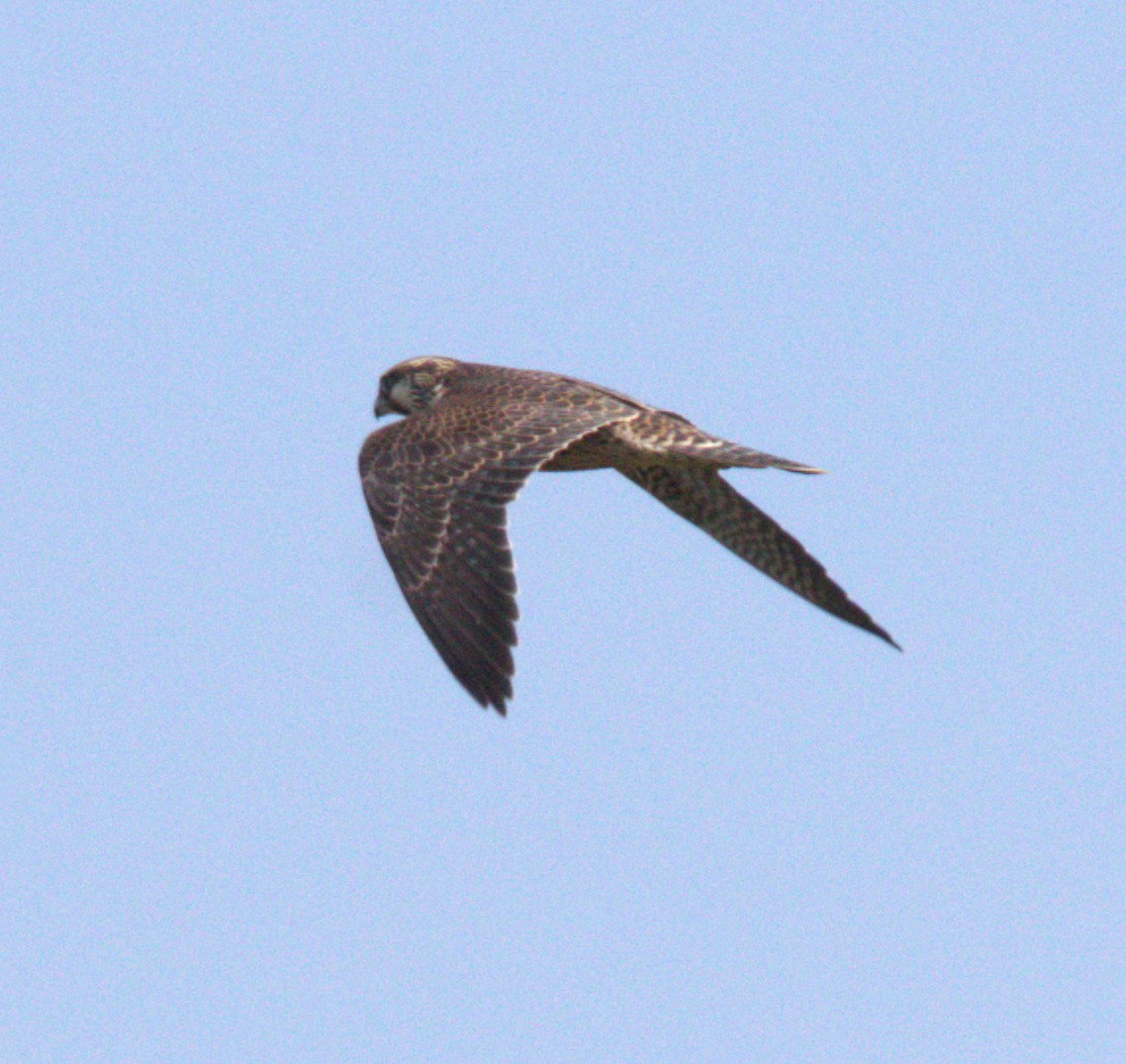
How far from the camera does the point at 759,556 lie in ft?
42.8

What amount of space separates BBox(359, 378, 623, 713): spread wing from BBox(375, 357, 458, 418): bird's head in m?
0.82

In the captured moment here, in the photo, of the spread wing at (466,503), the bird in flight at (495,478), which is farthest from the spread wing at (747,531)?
the spread wing at (466,503)

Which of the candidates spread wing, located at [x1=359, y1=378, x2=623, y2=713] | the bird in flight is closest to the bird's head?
the bird in flight

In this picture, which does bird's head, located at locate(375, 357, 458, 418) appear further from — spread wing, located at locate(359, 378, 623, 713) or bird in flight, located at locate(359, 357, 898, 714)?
spread wing, located at locate(359, 378, 623, 713)

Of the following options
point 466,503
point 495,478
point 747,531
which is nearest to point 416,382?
point 747,531

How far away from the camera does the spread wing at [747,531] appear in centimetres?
1282

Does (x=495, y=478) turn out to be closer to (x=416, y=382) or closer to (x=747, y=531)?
(x=416, y=382)

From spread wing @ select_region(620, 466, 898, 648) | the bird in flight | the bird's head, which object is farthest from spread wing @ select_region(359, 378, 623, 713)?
spread wing @ select_region(620, 466, 898, 648)

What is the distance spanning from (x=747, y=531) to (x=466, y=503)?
2.72 meters

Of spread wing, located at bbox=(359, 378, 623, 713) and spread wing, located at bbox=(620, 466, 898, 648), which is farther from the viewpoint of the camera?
spread wing, located at bbox=(620, 466, 898, 648)

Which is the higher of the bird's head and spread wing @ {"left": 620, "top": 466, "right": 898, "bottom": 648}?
the bird's head

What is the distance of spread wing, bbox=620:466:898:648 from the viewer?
12820mm

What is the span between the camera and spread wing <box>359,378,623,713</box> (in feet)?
33.6

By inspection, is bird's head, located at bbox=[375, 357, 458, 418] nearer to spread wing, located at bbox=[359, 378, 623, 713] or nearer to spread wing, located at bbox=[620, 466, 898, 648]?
spread wing, located at bbox=[359, 378, 623, 713]
